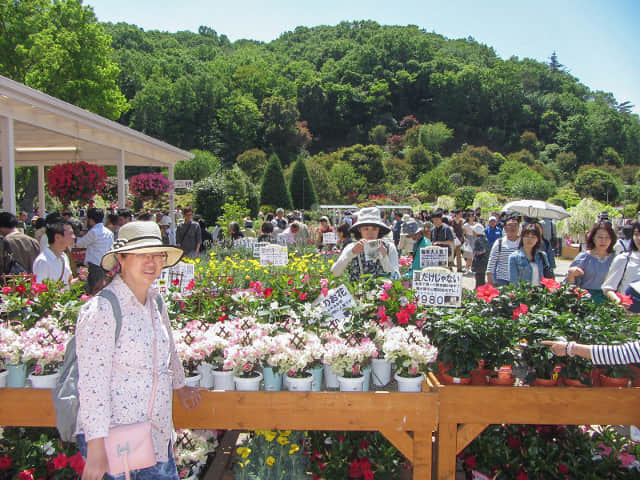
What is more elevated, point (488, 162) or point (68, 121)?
point (488, 162)

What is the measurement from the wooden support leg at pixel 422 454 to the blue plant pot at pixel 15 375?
79.2 inches

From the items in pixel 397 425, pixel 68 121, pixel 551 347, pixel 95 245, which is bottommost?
pixel 397 425

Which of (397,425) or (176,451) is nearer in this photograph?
(397,425)

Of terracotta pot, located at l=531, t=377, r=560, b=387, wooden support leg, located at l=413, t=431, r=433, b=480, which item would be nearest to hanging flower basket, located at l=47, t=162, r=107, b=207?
wooden support leg, located at l=413, t=431, r=433, b=480

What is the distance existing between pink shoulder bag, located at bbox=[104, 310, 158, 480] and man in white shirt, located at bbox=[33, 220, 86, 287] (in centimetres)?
257

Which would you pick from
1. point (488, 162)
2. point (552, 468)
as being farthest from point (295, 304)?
A: point (488, 162)

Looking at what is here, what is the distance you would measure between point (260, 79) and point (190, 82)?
45.8 feet

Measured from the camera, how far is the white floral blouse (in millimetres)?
1550

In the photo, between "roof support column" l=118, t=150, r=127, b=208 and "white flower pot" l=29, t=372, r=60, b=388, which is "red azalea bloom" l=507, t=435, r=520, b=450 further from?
"roof support column" l=118, t=150, r=127, b=208

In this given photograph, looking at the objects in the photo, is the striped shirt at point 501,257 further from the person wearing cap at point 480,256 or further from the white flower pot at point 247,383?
the white flower pot at point 247,383

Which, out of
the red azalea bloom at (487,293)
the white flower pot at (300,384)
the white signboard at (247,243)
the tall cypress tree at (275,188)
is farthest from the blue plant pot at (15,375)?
the tall cypress tree at (275,188)

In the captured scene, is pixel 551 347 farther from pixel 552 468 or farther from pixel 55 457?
pixel 55 457

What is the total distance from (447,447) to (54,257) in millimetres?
3387

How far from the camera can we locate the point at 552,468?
2539 millimetres
